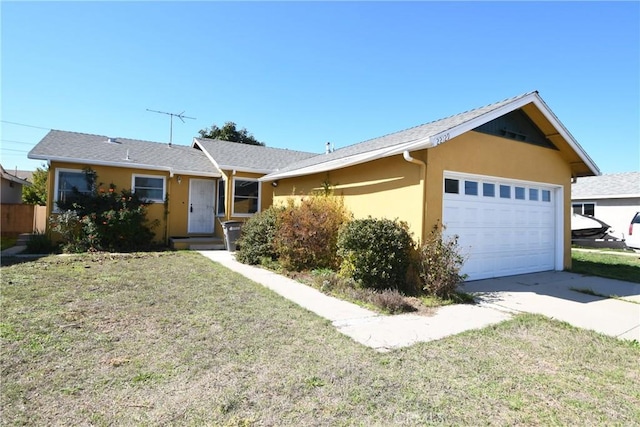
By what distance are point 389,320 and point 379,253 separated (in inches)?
72.7

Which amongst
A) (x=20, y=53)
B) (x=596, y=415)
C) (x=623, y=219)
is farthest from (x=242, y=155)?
(x=623, y=219)

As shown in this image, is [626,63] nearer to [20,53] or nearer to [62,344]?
[62,344]

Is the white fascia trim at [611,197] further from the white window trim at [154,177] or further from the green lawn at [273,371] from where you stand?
the white window trim at [154,177]

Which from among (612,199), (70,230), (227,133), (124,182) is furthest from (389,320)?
(227,133)

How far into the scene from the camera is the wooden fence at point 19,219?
52.4 ft

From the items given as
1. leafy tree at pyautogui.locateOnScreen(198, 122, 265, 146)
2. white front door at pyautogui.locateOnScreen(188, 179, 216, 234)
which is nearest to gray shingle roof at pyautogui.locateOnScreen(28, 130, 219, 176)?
white front door at pyautogui.locateOnScreen(188, 179, 216, 234)

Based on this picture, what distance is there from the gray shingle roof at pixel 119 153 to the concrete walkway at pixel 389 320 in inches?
363

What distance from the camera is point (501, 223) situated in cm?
912

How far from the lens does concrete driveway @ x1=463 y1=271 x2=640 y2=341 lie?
5.53 meters

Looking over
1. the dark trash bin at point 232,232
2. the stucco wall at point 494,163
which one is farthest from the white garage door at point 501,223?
the dark trash bin at point 232,232

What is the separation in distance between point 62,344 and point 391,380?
12.4ft

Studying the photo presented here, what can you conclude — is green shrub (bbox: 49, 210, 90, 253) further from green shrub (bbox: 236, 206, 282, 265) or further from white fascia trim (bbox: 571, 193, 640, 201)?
white fascia trim (bbox: 571, 193, 640, 201)

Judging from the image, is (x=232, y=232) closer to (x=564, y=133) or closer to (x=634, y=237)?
(x=564, y=133)

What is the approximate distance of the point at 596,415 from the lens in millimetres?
2859
